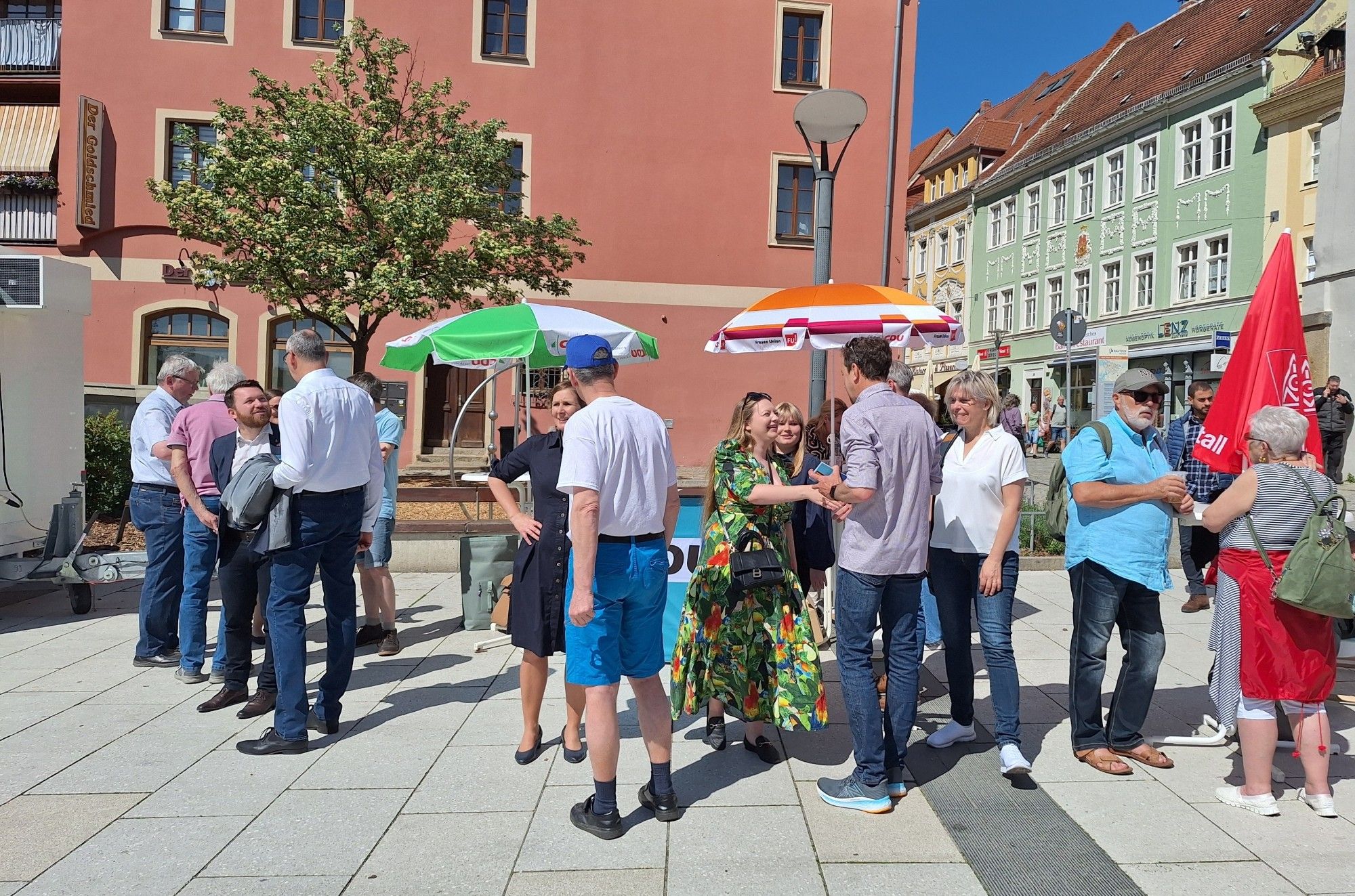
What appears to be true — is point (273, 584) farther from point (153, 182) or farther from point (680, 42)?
point (680, 42)

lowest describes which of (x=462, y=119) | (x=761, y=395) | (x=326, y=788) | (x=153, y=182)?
(x=326, y=788)

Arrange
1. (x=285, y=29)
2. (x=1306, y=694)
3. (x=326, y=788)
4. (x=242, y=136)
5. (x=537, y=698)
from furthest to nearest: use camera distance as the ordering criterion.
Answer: (x=285, y=29)
(x=242, y=136)
(x=537, y=698)
(x=326, y=788)
(x=1306, y=694)

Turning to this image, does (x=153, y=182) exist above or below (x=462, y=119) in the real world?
below

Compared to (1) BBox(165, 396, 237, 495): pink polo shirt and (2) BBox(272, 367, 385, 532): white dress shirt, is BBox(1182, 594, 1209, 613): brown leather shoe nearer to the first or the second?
(2) BBox(272, 367, 385, 532): white dress shirt

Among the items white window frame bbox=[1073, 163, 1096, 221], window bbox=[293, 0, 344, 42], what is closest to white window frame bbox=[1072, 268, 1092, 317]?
white window frame bbox=[1073, 163, 1096, 221]

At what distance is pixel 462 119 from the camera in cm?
1894

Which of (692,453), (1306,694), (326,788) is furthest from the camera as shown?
(692,453)

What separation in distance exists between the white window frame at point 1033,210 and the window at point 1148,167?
572 cm

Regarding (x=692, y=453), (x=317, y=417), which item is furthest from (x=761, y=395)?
(x=692, y=453)

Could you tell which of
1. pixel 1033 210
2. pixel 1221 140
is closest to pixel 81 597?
pixel 1221 140

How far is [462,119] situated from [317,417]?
16.2 m

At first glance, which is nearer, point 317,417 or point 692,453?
point 317,417

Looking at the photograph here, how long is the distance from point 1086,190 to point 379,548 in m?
33.6

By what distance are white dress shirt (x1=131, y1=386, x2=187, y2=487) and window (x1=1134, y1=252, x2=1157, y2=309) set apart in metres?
31.0
